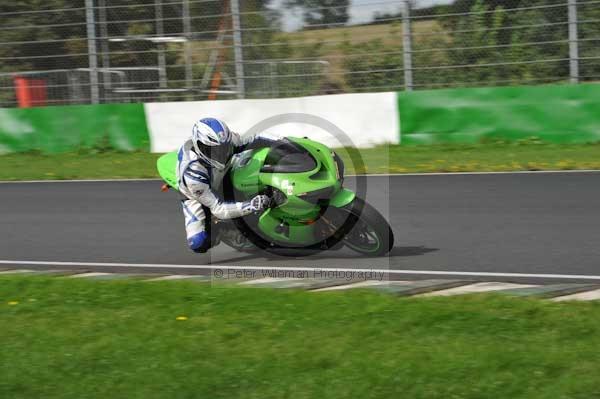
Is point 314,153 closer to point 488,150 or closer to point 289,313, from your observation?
point 289,313

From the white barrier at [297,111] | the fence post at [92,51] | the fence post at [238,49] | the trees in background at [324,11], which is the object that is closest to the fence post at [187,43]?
the fence post at [238,49]

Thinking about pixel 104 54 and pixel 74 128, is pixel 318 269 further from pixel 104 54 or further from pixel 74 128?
pixel 104 54

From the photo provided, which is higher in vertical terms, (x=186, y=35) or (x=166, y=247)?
(x=186, y=35)

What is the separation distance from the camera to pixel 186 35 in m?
18.0

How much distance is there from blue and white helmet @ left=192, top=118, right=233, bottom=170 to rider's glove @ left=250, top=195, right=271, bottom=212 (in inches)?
18.2

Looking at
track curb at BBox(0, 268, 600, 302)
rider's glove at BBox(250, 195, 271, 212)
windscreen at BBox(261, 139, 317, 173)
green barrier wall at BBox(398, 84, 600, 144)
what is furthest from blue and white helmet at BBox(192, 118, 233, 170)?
green barrier wall at BBox(398, 84, 600, 144)

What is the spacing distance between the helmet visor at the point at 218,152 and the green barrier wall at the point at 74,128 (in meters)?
9.59

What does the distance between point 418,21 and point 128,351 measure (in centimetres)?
1174

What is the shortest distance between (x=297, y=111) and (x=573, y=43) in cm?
471

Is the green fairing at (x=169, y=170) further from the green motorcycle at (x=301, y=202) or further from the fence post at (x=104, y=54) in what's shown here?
the fence post at (x=104, y=54)

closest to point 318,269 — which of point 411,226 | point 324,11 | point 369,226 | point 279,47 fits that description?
point 369,226

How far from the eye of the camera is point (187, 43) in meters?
18.1

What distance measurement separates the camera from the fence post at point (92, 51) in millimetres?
18203

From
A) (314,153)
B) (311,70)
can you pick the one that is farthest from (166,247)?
(311,70)
